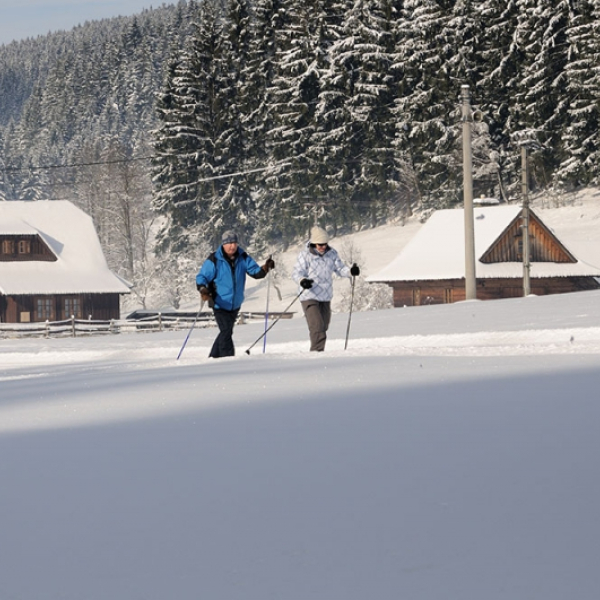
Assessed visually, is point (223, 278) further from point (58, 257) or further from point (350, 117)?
point (350, 117)

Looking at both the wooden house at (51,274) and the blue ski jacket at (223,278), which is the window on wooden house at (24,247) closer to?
the wooden house at (51,274)

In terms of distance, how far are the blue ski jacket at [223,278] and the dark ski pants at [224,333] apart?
0.26ft

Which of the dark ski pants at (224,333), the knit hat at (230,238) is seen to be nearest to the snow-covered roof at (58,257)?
the dark ski pants at (224,333)

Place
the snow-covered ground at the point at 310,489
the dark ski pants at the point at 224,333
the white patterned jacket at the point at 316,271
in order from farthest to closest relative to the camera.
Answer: the white patterned jacket at the point at 316,271 → the dark ski pants at the point at 224,333 → the snow-covered ground at the point at 310,489

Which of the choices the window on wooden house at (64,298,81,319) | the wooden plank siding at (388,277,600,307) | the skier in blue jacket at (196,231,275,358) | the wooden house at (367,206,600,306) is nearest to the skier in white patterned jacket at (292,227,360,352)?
the skier in blue jacket at (196,231,275,358)

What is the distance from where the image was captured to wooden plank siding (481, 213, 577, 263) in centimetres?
4597

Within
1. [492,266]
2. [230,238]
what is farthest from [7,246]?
[230,238]

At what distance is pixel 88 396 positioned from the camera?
324 inches

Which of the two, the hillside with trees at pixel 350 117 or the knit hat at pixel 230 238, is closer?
the knit hat at pixel 230 238

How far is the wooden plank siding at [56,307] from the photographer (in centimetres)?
4981

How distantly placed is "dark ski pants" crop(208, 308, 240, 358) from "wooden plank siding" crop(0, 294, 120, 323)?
36054 millimetres

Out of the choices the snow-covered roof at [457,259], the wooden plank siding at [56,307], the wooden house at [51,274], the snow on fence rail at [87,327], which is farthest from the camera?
the wooden plank siding at [56,307]

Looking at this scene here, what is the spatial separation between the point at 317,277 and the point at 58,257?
3961cm

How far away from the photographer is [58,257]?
5138 centimetres
